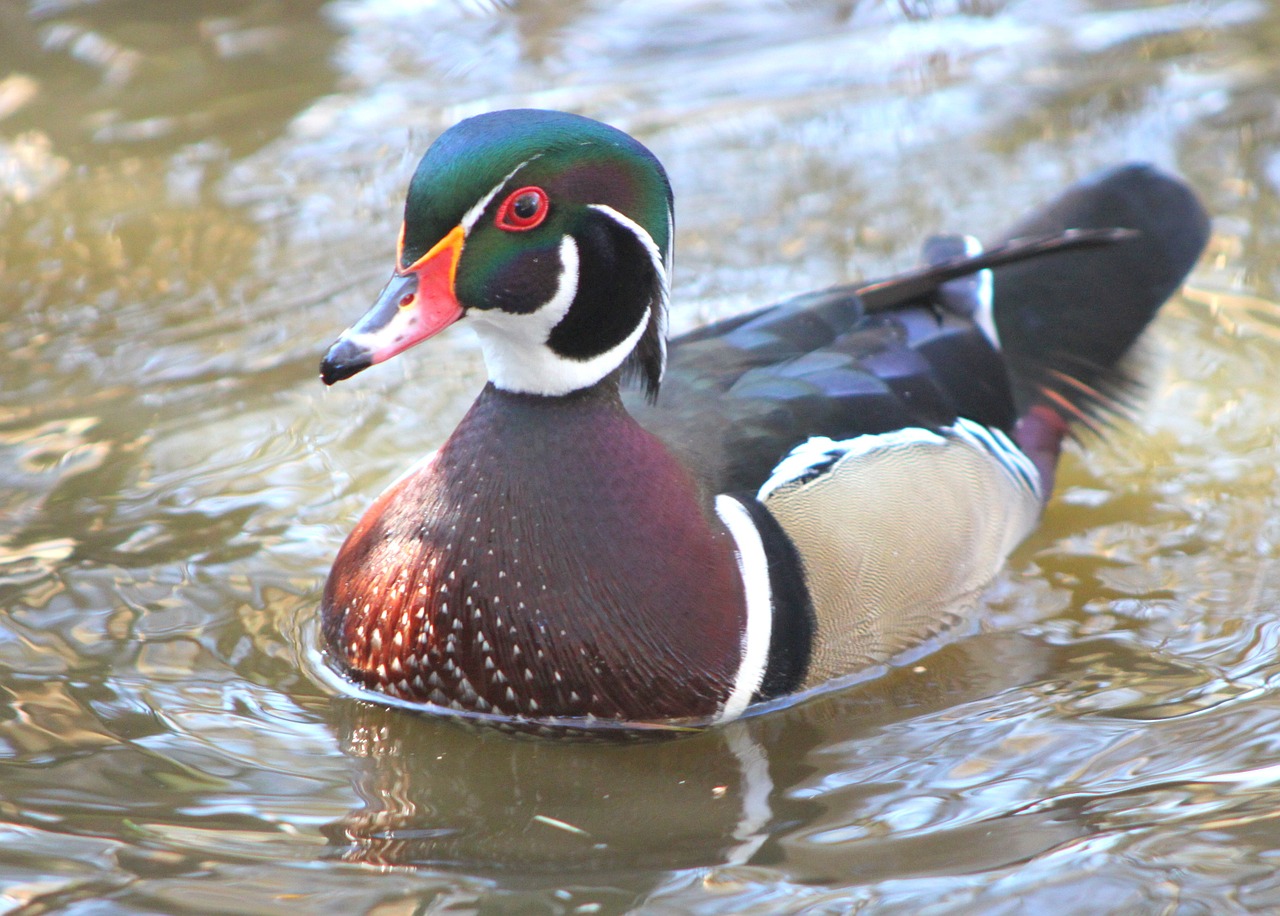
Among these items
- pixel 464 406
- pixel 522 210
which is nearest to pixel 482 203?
pixel 522 210

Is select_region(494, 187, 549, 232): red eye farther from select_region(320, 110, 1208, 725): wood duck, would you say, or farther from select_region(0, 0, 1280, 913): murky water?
select_region(0, 0, 1280, 913): murky water

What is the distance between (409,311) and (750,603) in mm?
997

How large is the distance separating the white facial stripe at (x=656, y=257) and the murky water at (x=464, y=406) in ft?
2.96

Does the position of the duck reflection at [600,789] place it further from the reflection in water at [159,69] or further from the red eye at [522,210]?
the reflection in water at [159,69]

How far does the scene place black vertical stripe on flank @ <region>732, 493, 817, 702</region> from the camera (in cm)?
355

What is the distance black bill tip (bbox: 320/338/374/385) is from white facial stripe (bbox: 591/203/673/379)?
58cm

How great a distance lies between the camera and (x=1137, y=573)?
172 inches

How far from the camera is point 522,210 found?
10.5 feet

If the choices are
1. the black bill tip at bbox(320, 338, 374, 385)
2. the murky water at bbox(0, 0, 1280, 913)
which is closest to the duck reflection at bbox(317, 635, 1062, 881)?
the murky water at bbox(0, 0, 1280, 913)

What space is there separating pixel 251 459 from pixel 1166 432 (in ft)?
9.35

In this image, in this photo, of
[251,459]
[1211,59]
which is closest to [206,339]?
[251,459]

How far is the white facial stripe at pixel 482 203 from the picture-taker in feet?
10.3

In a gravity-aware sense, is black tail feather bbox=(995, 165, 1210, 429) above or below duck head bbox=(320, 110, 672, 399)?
below

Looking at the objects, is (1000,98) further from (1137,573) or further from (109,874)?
(109,874)
